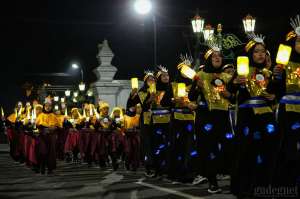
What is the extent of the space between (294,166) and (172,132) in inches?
182

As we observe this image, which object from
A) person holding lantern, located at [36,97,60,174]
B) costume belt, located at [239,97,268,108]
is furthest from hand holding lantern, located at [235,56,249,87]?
person holding lantern, located at [36,97,60,174]

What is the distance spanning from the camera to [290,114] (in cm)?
830

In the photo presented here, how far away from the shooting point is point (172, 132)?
41.4ft

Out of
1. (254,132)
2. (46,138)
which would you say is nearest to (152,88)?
(46,138)

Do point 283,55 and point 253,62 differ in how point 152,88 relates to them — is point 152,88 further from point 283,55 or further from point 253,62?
point 283,55

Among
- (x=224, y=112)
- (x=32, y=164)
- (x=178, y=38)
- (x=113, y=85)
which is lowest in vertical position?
(x=32, y=164)

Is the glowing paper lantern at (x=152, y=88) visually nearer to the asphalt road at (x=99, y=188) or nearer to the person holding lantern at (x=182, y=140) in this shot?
the person holding lantern at (x=182, y=140)

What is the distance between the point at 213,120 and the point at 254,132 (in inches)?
72.0

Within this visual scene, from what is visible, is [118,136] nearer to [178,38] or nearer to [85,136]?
[85,136]

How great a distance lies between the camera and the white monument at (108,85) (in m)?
30.2

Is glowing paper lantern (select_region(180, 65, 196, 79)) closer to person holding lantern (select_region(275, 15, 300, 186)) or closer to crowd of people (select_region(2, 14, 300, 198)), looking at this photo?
crowd of people (select_region(2, 14, 300, 198))

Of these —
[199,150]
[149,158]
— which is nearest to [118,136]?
[149,158]

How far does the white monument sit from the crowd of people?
1345cm

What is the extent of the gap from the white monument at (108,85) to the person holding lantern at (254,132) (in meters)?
20.9
